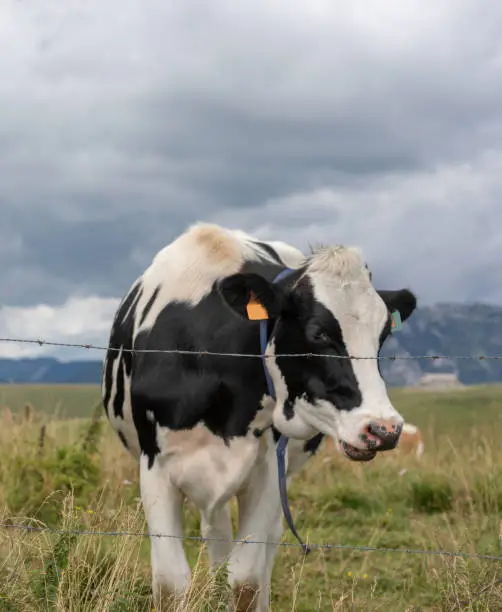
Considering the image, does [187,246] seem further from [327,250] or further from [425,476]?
[425,476]

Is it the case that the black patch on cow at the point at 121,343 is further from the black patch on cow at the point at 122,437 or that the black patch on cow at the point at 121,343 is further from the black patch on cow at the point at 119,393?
the black patch on cow at the point at 122,437

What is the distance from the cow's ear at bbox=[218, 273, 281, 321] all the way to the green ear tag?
747mm

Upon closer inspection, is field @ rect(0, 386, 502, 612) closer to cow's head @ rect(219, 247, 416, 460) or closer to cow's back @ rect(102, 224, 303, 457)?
cow's back @ rect(102, 224, 303, 457)

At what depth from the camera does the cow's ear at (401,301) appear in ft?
15.8

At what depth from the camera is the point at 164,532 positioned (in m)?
4.71

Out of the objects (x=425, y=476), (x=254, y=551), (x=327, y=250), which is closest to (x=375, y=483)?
(x=425, y=476)

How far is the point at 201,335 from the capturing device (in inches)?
192

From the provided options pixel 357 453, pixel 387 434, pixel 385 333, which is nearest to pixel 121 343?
pixel 385 333

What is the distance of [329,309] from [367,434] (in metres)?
0.65

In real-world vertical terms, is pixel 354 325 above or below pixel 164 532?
above

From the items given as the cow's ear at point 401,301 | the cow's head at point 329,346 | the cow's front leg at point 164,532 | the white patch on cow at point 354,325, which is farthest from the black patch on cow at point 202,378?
the cow's ear at point 401,301

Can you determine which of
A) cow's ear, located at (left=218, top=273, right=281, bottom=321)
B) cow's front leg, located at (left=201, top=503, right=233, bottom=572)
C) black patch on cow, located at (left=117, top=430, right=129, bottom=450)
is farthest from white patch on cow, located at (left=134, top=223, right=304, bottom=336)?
cow's front leg, located at (left=201, top=503, right=233, bottom=572)

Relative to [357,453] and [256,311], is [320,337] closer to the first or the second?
[256,311]

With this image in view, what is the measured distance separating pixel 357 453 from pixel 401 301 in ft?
4.22
